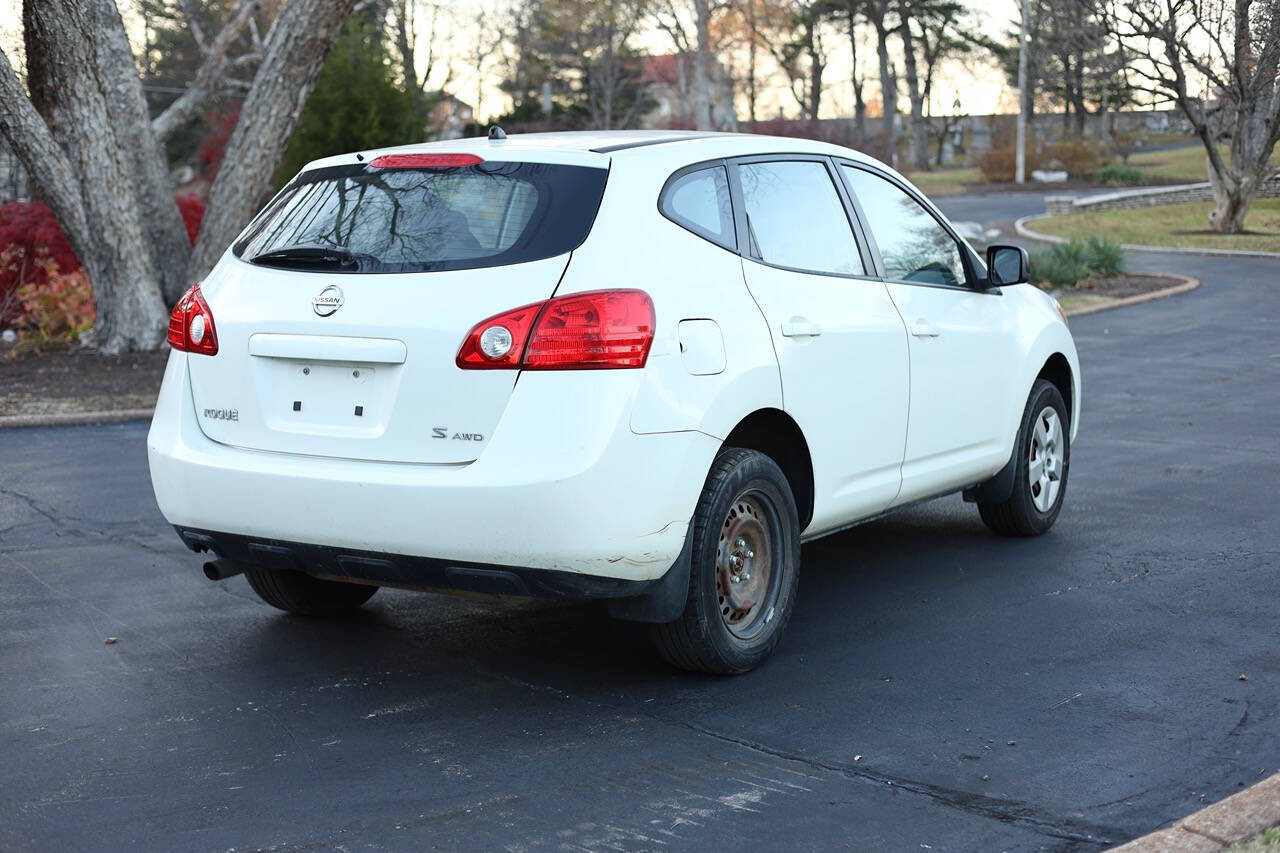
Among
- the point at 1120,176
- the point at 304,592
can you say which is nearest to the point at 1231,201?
the point at 1120,176

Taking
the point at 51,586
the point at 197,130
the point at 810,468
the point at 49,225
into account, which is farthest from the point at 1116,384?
the point at 197,130

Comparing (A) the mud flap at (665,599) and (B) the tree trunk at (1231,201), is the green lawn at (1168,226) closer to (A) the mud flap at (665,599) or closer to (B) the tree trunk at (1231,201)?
(B) the tree trunk at (1231,201)

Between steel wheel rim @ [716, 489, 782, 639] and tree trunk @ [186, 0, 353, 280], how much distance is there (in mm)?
10909

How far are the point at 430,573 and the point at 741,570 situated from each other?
1137mm

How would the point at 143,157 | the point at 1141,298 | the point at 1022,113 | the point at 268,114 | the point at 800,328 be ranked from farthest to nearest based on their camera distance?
the point at 1022,113
the point at 1141,298
the point at 143,157
the point at 268,114
the point at 800,328

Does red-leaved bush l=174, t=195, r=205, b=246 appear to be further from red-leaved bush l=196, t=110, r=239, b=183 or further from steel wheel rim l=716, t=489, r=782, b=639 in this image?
red-leaved bush l=196, t=110, r=239, b=183

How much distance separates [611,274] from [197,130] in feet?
149

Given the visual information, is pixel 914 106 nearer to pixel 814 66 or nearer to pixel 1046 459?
pixel 814 66

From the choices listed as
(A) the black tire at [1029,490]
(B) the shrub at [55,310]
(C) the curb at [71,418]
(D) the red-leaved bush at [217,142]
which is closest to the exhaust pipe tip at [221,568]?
(A) the black tire at [1029,490]

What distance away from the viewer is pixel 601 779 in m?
4.41

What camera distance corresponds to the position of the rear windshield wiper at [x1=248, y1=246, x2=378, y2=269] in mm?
5043

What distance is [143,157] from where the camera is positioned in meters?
15.8

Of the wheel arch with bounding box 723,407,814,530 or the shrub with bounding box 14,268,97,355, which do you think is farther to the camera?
the shrub with bounding box 14,268,97,355

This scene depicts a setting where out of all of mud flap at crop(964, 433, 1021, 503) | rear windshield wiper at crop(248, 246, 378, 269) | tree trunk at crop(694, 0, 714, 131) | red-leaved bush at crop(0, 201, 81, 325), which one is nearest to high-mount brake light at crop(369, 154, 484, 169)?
rear windshield wiper at crop(248, 246, 378, 269)
